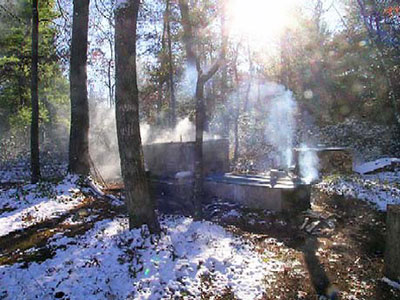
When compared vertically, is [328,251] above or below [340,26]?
below

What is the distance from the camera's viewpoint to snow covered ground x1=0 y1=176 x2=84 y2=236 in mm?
6754

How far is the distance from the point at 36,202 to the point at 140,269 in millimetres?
5096

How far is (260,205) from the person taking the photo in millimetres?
9125

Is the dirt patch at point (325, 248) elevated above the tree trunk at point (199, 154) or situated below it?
below

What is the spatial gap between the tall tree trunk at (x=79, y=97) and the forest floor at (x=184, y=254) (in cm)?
172

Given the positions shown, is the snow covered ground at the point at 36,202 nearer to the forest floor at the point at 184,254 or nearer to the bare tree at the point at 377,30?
the forest floor at the point at 184,254

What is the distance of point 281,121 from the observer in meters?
24.9

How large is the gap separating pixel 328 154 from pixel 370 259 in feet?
30.7

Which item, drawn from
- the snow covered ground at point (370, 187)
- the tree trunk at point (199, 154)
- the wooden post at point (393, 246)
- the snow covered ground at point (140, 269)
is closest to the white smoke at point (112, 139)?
the snow covered ground at point (370, 187)

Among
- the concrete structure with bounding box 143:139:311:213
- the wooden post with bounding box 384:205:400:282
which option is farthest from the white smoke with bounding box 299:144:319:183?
the wooden post with bounding box 384:205:400:282

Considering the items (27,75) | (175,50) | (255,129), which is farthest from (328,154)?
(27,75)

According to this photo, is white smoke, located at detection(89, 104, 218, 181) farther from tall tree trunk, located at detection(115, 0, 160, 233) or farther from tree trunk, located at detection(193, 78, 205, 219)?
tall tree trunk, located at detection(115, 0, 160, 233)

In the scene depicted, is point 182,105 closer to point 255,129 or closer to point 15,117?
point 255,129

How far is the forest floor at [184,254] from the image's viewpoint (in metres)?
4.11
